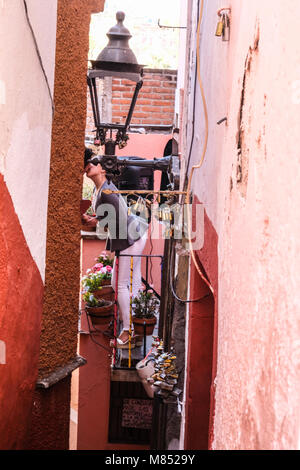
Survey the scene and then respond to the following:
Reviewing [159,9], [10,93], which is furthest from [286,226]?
[159,9]

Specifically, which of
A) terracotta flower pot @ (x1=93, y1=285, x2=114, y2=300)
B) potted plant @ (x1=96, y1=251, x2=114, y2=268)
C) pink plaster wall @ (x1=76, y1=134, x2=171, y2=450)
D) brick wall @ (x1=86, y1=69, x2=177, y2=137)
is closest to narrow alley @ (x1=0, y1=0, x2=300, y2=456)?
terracotta flower pot @ (x1=93, y1=285, x2=114, y2=300)

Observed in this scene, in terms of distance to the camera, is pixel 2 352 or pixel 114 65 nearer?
pixel 2 352

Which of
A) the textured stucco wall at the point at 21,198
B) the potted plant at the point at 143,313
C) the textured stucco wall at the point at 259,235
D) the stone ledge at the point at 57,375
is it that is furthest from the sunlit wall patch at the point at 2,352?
the potted plant at the point at 143,313

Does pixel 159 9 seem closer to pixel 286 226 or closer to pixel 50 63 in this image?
pixel 50 63

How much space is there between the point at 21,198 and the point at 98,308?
13.8 ft

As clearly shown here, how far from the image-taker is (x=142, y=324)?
6434mm

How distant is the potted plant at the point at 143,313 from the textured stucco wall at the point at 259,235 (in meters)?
4.04

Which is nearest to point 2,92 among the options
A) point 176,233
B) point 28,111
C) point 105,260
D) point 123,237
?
point 28,111

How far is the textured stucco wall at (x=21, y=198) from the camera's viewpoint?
2.43 meters

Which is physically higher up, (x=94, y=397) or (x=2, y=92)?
(x=2, y=92)

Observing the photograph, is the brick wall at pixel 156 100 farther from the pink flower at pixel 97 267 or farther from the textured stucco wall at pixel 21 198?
the textured stucco wall at pixel 21 198

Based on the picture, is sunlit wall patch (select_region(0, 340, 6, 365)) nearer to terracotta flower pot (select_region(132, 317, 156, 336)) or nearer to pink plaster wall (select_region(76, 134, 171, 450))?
terracotta flower pot (select_region(132, 317, 156, 336))

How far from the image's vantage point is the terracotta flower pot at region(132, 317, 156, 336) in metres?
6.40

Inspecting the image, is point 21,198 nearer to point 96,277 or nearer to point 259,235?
point 259,235
